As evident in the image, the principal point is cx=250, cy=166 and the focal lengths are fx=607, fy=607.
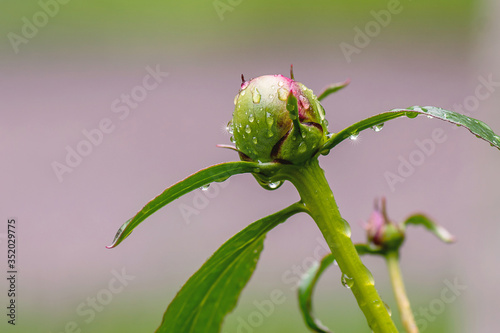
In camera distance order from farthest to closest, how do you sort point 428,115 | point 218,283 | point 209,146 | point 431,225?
1. point 209,146
2. point 431,225
3. point 218,283
4. point 428,115

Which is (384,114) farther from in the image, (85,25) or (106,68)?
(85,25)

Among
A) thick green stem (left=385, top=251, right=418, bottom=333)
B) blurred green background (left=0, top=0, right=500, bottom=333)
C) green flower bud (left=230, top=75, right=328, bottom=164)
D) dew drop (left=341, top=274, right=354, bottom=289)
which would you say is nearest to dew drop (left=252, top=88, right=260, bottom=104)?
green flower bud (left=230, top=75, right=328, bottom=164)

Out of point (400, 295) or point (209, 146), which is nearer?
point (400, 295)

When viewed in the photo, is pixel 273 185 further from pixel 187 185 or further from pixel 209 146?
pixel 209 146

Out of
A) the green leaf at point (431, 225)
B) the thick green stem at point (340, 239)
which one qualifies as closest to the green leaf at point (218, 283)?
the thick green stem at point (340, 239)

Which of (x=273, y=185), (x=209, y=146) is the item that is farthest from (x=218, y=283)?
(x=209, y=146)

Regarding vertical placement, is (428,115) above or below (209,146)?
below
